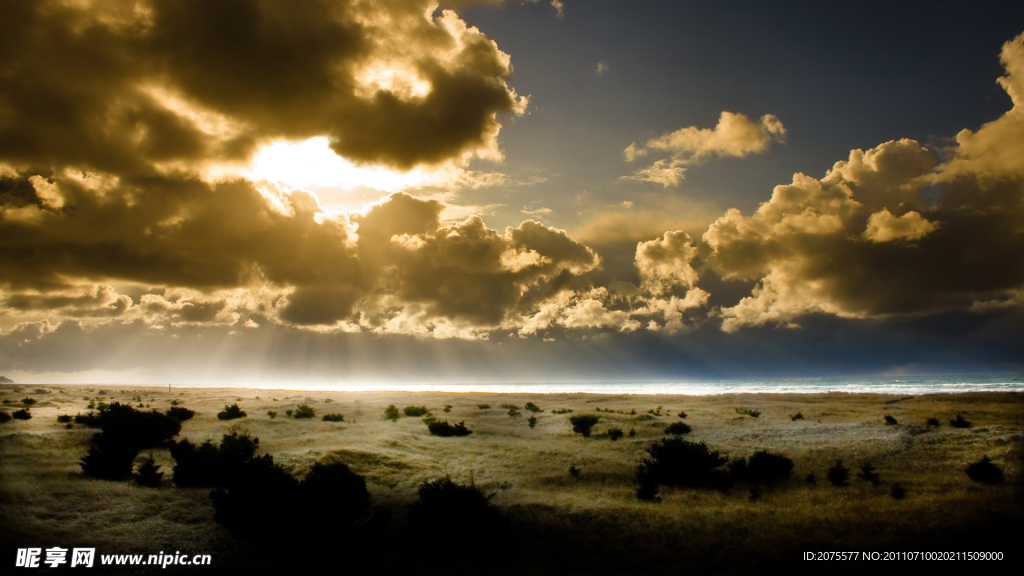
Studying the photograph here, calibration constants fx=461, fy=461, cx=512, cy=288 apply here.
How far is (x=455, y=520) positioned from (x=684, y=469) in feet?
26.2

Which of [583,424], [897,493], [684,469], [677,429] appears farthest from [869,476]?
[583,424]

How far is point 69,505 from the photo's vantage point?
1109cm

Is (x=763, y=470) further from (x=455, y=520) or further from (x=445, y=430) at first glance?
(x=445, y=430)

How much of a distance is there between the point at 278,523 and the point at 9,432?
1612 centimetres

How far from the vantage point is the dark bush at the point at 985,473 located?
41.8 feet

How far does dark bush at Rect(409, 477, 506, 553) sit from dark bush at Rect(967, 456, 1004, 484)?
1364 cm

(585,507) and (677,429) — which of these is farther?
(677,429)

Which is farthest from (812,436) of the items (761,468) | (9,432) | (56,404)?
(56,404)

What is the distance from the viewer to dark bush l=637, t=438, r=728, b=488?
45.7ft

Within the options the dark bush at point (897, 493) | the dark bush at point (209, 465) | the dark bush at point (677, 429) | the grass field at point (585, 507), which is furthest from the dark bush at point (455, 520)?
the dark bush at point (677, 429)

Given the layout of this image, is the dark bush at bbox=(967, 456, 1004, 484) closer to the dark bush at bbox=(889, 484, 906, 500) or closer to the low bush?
the dark bush at bbox=(889, 484, 906, 500)

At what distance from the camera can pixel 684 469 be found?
14.1 metres

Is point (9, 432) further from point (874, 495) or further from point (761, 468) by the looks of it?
point (874, 495)

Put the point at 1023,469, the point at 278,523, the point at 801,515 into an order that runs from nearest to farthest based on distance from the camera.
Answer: the point at 278,523
the point at 801,515
the point at 1023,469
